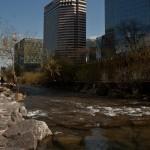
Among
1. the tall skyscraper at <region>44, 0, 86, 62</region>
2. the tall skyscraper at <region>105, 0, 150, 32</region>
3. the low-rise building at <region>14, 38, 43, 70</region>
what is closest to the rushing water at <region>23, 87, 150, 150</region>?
the low-rise building at <region>14, 38, 43, 70</region>

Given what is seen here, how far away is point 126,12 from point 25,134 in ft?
355

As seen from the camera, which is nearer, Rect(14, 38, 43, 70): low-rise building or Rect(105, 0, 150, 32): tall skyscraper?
Rect(14, 38, 43, 70): low-rise building

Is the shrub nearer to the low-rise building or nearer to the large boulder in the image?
the low-rise building

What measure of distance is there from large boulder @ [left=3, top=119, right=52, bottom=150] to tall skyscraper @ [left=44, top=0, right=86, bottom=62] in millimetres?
116556

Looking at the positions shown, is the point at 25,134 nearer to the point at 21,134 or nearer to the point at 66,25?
the point at 21,134

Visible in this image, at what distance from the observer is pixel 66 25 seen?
5527 inches

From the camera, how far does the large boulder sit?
44.6 feet

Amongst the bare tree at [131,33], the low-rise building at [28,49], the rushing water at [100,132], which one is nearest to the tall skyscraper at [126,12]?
the bare tree at [131,33]

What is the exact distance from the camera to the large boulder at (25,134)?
13.6 m

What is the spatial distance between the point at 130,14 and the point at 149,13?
421 inches

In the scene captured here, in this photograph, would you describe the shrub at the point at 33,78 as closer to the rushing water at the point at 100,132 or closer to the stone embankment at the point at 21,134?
the rushing water at the point at 100,132

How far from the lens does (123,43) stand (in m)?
93.6

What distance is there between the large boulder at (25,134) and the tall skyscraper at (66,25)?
4589 inches

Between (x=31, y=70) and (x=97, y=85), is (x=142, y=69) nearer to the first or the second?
(x=97, y=85)
